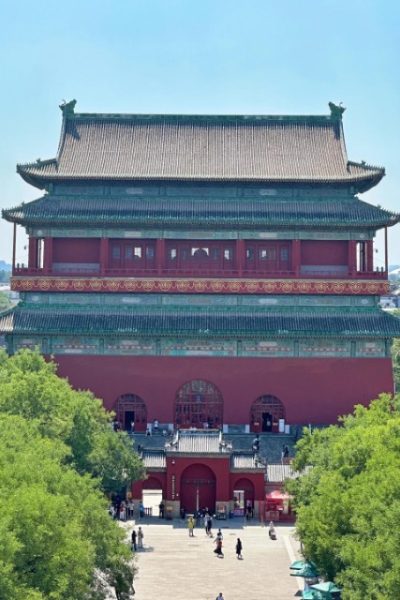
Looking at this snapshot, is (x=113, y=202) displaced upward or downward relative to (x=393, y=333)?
upward

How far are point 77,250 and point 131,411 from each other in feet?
28.6

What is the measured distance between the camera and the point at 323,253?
190 ft

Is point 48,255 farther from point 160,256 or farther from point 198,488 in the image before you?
point 198,488

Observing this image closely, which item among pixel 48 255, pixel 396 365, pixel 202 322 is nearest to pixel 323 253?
pixel 202 322

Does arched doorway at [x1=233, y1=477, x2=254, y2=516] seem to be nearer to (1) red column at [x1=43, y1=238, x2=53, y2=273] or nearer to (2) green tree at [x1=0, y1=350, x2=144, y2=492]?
(2) green tree at [x1=0, y1=350, x2=144, y2=492]

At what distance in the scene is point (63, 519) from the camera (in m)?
24.4

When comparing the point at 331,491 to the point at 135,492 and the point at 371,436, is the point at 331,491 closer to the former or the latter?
the point at 371,436

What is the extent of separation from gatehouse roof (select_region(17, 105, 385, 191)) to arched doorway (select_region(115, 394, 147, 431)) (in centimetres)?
1113

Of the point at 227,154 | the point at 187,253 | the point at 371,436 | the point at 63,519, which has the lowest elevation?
the point at 63,519

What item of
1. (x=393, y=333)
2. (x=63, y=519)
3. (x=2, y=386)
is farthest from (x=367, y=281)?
(x=63, y=519)

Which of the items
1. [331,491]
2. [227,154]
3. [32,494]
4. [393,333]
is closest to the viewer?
[32,494]

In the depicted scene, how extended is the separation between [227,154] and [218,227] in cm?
505

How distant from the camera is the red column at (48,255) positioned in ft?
188

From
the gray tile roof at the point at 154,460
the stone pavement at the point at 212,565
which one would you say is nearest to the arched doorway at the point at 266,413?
the gray tile roof at the point at 154,460
